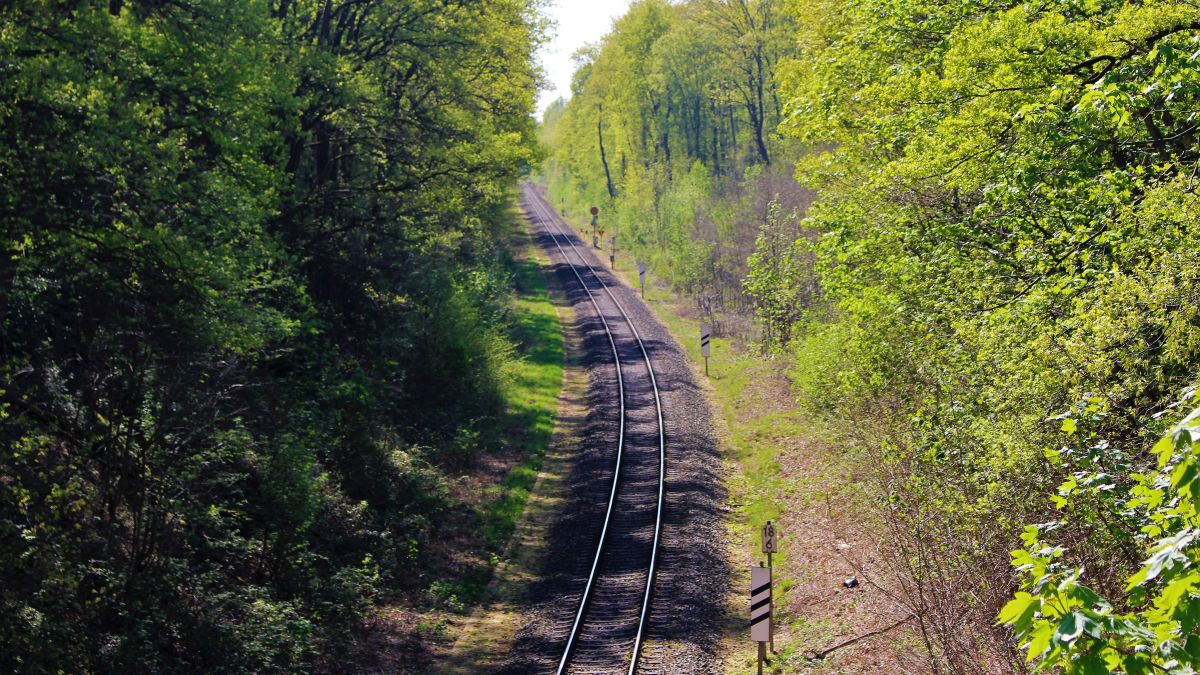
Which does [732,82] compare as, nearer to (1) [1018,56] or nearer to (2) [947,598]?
(1) [1018,56]

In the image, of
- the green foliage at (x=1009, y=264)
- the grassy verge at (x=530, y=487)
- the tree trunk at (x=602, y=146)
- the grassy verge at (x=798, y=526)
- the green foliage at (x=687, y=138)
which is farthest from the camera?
the tree trunk at (x=602, y=146)

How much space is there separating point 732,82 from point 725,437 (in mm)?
34097

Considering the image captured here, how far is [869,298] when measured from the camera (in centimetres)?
1580

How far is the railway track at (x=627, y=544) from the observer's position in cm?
1382

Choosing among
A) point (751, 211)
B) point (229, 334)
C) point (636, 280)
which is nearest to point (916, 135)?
point (229, 334)

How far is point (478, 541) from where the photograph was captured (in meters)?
18.7

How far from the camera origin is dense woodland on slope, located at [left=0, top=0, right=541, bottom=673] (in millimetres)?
10461

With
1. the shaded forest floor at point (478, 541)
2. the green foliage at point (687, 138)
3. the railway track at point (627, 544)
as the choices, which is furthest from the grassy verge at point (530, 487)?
the green foliage at point (687, 138)

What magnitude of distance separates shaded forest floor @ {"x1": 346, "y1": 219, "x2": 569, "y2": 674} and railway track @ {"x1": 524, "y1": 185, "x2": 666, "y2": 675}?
70.3 inches

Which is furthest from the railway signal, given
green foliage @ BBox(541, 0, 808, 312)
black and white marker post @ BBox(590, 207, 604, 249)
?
black and white marker post @ BBox(590, 207, 604, 249)

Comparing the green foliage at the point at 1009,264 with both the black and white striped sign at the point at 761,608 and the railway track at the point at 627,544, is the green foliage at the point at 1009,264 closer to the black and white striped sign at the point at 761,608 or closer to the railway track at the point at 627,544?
the black and white striped sign at the point at 761,608

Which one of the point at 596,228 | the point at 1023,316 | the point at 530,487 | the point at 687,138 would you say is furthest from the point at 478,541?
the point at 596,228

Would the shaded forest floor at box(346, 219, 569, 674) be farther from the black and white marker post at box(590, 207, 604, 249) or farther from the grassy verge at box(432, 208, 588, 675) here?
the black and white marker post at box(590, 207, 604, 249)

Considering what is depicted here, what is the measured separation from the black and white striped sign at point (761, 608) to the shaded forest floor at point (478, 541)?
4.45 m
